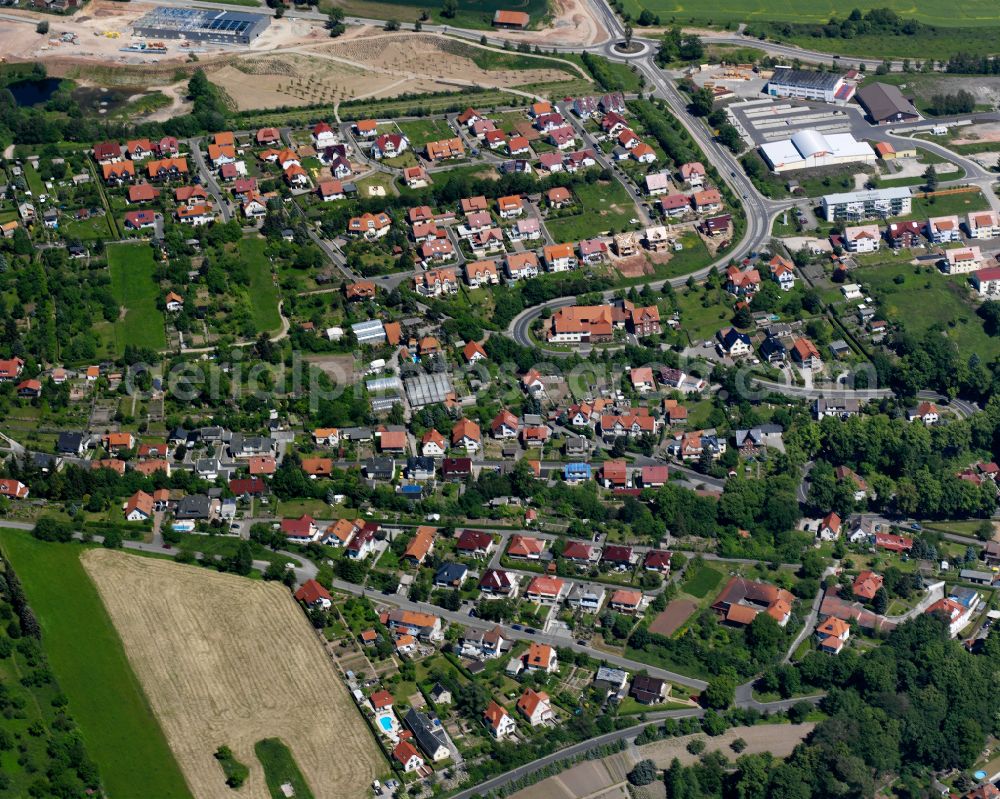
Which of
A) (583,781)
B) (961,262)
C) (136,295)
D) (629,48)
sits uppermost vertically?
(629,48)

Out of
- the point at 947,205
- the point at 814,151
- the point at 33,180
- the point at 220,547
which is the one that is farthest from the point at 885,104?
the point at 220,547

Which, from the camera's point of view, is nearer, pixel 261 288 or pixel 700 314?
pixel 261 288

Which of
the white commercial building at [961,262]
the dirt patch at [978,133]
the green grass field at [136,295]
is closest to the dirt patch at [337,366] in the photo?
the green grass field at [136,295]

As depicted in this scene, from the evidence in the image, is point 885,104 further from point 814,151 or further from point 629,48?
point 629,48

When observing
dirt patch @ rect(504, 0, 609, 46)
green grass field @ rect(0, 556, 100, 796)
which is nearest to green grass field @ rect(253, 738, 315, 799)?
green grass field @ rect(0, 556, 100, 796)

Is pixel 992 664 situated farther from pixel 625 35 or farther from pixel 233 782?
pixel 625 35

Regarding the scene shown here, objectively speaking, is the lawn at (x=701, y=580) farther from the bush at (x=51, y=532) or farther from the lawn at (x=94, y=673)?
the bush at (x=51, y=532)
